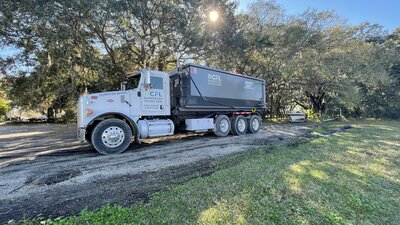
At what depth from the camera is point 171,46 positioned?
12.7m

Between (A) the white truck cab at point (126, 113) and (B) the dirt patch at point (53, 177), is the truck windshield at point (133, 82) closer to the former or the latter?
(A) the white truck cab at point (126, 113)

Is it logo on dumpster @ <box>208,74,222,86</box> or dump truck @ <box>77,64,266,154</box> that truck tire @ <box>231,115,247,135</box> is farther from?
logo on dumpster @ <box>208,74,222,86</box>

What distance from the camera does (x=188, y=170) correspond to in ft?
14.6

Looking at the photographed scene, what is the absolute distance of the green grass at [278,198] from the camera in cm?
251

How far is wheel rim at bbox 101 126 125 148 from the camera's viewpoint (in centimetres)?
612

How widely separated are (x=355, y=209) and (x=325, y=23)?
55.9 ft

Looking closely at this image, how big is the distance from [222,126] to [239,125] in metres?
1.03

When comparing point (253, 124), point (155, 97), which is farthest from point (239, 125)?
point (155, 97)

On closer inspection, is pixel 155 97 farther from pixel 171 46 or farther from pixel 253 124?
pixel 171 46

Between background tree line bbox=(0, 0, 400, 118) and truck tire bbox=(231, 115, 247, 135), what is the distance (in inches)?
201

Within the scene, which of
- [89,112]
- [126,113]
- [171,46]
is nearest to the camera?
[89,112]

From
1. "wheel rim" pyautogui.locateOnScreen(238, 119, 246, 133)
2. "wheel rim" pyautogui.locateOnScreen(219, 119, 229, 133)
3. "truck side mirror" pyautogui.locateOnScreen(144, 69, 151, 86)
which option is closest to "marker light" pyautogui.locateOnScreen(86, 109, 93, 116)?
"truck side mirror" pyautogui.locateOnScreen(144, 69, 151, 86)

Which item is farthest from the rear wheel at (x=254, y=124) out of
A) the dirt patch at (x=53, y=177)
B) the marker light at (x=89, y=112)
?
the dirt patch at (x=53, y=177)

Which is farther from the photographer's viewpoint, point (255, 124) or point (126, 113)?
point (255, 124)
